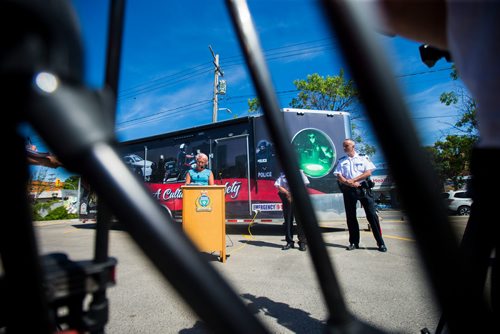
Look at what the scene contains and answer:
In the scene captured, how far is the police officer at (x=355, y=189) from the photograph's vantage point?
445 centimetres

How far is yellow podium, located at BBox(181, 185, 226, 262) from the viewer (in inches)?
160

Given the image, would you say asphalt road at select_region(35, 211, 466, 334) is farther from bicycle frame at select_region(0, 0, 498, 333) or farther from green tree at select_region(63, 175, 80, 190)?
bicycle frame at select_region(0, 0, 498, 333)

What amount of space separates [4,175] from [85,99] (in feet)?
0.49

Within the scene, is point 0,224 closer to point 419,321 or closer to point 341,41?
point 341,41

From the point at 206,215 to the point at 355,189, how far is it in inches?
94.8

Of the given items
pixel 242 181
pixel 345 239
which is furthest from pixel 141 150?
pixel 345 239

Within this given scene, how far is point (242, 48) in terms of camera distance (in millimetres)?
545

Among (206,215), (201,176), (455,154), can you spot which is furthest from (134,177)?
(455,154)

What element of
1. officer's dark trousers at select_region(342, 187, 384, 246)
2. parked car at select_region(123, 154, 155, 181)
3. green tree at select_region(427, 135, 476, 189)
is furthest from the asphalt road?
green tree at select_region(427, 135, 476, 189)

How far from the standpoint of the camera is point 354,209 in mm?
4531

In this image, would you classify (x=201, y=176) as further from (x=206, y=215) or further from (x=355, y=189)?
(x=355, y=189)

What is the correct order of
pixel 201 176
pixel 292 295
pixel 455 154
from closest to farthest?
pixel 292 295 < pixel 201 176 < pixel 455 154

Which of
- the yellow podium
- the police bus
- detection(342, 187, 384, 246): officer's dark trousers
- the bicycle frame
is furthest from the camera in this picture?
the police bus

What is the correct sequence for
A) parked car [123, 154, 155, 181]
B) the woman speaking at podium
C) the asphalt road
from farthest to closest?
parked car [123, 154, 155, 181], the woman speaking at podium, the asphalt road
